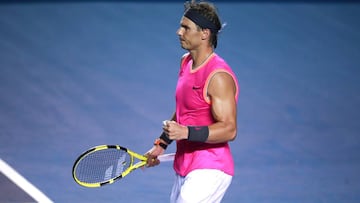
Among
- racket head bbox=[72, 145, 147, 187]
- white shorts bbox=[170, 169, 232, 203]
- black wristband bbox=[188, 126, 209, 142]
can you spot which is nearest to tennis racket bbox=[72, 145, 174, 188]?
racket head bbox=[72, 145, 147, 187]

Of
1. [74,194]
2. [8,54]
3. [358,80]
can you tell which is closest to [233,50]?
[358,80]

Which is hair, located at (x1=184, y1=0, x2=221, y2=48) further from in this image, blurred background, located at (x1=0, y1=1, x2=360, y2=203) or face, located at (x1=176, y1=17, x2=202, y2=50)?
blurred background, located at (x1=0, y1=1, x2=360, y2=203)

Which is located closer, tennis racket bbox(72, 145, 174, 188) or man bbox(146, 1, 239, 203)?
man bbox(146, 1, 239, 203)

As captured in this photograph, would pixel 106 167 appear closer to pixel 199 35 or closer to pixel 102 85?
pixel 199 35

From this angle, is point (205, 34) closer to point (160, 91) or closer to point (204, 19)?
point (204, 19)

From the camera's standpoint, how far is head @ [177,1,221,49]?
6.84 m

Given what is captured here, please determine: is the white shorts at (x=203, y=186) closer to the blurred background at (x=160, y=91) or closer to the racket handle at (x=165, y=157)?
the racket handle at (x=165, y=157)

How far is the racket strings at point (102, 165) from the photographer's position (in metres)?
7.06

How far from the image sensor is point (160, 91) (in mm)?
12758

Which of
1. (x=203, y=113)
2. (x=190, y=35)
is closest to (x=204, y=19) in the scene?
(x=190, y=35)

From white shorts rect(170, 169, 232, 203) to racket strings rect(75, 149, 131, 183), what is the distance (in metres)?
0.56

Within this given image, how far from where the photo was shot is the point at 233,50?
1421 centimetres

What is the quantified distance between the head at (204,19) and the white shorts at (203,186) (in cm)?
96

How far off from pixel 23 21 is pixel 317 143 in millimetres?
6244
